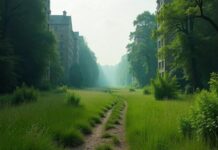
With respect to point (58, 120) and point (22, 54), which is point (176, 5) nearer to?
point (22, 54)

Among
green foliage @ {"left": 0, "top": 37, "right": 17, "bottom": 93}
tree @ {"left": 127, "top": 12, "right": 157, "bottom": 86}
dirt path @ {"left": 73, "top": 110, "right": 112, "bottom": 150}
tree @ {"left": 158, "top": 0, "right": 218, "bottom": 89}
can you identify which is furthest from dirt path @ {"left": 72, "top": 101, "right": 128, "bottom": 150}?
tree @ {"left": 127, "top": 12, "right": 157, "bottom": 86}

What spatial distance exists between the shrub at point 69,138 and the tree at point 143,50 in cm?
7402

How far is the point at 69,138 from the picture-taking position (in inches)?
499

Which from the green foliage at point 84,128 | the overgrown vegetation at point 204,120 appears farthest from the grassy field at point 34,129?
the overgrown vegetation at point 204,120

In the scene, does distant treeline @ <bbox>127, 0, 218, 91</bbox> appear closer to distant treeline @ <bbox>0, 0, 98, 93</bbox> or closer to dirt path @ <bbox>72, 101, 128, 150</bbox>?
distant treeline @ <bbox>0, 0, 98, 93</bbox>

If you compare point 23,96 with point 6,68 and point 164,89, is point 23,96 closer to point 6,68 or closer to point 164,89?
point 6,68

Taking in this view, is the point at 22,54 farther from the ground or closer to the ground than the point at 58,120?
farther from the ground

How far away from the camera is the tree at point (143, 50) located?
8675cm

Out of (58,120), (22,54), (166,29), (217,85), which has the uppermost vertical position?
(166,29)

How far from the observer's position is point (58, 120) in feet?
49.0

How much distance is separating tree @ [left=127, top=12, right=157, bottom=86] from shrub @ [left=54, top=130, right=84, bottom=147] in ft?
243

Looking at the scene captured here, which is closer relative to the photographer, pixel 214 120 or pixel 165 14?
pixel 214 120

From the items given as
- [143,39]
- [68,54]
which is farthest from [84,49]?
[143,39]

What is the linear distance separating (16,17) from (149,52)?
159ft
